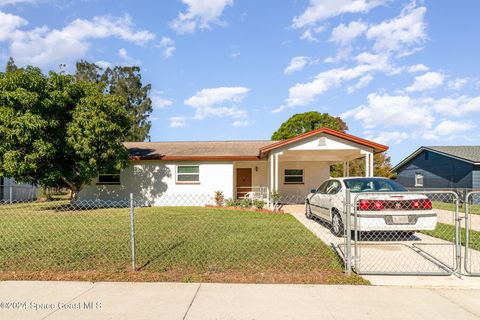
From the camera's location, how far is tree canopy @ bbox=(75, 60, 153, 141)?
39.2m

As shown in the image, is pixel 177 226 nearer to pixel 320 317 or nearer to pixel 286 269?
pixel 286 269

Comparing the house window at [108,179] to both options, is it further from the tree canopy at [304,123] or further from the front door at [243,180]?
the tree canopy at [304,123]

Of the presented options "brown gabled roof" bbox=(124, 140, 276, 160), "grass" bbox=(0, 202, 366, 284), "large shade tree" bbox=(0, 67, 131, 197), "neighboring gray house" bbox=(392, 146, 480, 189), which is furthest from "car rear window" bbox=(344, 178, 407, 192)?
"neighboring gray house" bbox=(392, 146, 480, 189)

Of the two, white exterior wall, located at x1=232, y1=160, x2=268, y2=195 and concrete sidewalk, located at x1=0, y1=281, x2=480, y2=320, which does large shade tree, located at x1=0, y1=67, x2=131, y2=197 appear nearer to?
white exterior wall, located at x1=232, y1=160, x2=268, y2=195

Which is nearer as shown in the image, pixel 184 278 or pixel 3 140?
pixel 184 278

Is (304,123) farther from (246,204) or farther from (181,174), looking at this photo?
(246,204)

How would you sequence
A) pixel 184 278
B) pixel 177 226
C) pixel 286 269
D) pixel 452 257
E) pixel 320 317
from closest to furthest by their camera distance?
1. pixel 320 317
2. pixel 184 278
3. pixel 286 269
4. pixel 452 257
5. pixel 177 226

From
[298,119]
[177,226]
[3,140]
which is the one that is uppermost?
[298,119]

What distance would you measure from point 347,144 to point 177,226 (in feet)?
29.5

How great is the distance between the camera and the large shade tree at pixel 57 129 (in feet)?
40.8

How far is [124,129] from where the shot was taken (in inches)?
605

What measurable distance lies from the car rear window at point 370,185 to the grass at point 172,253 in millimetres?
1734

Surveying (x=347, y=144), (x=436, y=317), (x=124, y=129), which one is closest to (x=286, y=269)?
(x=436, y=317)

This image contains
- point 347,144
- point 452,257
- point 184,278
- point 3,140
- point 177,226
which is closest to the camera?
point 184,278
